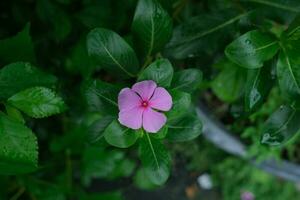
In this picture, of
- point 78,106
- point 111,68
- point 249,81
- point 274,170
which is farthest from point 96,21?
point 274,170

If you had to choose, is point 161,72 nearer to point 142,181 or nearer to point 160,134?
point 160,134

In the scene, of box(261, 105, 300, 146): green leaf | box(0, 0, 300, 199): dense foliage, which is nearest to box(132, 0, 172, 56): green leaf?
box(0, 0, 300, 199): dense foliage

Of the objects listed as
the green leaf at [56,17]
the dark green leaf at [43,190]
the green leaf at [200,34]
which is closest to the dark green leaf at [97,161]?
the dark green leaf at [43,190]

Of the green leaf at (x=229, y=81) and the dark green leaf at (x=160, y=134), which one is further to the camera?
the green leaf at (x=229, y=81)

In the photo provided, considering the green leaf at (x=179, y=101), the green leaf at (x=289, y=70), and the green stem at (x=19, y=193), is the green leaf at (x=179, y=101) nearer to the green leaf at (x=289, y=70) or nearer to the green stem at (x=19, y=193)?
the green leaf at (x=289, y=70)

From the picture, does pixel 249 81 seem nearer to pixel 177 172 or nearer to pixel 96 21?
pixel 96 21

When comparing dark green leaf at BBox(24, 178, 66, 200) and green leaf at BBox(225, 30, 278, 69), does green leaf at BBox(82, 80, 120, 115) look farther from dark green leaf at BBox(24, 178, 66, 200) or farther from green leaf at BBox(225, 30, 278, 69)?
dark green leaf at BBox(24, 178, 66, 200)

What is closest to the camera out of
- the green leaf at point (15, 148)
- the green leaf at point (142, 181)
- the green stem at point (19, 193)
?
the green leaf at point (15, 148)
